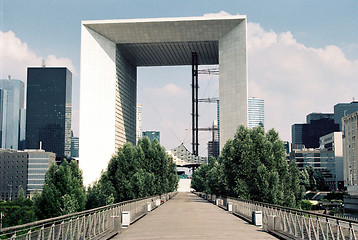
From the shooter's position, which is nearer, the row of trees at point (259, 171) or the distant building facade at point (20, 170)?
the row of trees at point (259, 171)

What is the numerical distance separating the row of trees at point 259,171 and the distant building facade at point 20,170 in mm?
155415

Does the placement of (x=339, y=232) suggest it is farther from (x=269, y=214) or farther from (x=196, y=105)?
(x=196, y=105)

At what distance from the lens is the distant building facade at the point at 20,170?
191625mm

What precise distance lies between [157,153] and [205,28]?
3602 centimetres

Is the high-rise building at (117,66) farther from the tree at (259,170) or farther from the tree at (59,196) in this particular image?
the tree at (259,170)

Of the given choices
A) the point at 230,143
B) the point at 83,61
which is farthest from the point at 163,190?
the point at 83,61

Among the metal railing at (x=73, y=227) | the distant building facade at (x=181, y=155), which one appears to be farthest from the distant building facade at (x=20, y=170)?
the metal railing at (x=73, y=227)

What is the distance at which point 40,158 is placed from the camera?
194375mm

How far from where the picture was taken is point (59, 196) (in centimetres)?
6141

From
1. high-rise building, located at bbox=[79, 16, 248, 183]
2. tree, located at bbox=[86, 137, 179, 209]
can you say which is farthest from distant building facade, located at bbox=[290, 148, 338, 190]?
tree, located at bbox=[86, 137, 179, 209]

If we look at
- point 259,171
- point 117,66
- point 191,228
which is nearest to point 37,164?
point 117,66

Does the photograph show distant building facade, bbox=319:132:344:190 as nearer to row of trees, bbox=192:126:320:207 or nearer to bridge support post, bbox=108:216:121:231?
row of trees, bbox=192:126:320:207

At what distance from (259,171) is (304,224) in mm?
27427

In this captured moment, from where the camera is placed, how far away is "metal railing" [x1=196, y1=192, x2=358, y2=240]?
545 inches
